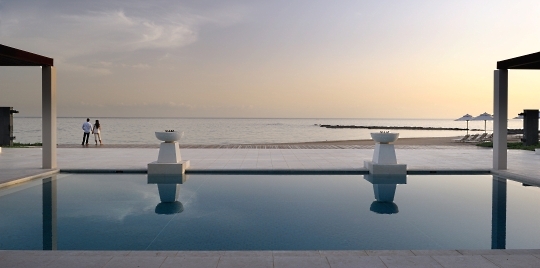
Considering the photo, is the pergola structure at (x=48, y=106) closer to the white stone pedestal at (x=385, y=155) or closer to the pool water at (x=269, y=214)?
the pool water at (x=269, y=214)

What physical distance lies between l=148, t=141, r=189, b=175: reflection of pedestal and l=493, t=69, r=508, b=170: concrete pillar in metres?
8.25

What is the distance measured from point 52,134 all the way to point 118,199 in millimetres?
4815

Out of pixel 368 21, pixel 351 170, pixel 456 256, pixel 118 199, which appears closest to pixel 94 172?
pixel 118 199

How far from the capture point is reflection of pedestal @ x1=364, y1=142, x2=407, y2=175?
994 cm

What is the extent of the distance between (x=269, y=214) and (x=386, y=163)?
494 cm

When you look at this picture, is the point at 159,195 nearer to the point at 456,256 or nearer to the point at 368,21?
the point at 456,256

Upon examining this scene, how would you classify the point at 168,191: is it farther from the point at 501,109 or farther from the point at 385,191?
the point at 501,109

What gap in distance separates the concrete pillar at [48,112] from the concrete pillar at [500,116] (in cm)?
1166

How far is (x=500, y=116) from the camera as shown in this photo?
1044cm

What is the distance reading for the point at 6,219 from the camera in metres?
5.74

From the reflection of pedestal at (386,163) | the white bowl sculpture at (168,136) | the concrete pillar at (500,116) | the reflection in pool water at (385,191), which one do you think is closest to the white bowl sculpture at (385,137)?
the reflection of pedestal at (386,163)

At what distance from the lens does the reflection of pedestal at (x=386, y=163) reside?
32.6 feet

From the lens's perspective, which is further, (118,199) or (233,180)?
(233,180)

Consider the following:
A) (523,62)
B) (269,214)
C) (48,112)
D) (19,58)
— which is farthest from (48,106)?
(523,62)
